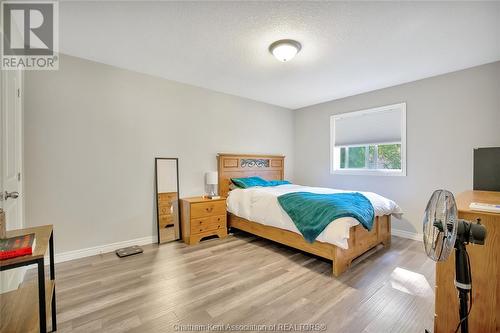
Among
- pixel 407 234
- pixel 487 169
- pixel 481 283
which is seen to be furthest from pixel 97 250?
pixel 487 169

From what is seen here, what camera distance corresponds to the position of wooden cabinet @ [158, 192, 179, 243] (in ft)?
11.0

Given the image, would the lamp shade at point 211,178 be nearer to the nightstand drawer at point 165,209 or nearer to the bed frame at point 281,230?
the bed frame at point 281,230

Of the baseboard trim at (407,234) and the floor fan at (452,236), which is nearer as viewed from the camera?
the floor fan at (452,236)

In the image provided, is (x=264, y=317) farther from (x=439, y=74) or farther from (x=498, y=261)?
(x=439, y=74)

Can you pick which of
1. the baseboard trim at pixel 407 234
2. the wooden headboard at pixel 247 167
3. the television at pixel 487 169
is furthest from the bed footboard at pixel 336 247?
the television at pixel 487 169

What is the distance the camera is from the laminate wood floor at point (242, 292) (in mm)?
1669

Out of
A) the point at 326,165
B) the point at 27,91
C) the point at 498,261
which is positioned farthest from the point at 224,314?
the point at 326,165

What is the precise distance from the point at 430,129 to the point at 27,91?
207 inches

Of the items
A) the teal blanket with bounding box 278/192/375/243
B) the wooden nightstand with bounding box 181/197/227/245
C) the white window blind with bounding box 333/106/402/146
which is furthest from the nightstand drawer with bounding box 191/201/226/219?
the white window blind with bounding box 333/106/402/146

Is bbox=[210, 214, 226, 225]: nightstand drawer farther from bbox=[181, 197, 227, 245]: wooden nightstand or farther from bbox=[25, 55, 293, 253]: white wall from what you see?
bbox=[25, 55, 293, 253]: white wall

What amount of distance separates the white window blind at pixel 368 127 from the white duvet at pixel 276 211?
127cm

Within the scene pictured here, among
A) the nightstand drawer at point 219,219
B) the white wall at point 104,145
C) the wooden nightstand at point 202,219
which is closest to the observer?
the white wall at point 104,145

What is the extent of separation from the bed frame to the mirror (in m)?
0.83

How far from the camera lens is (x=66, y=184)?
2.68 meters
